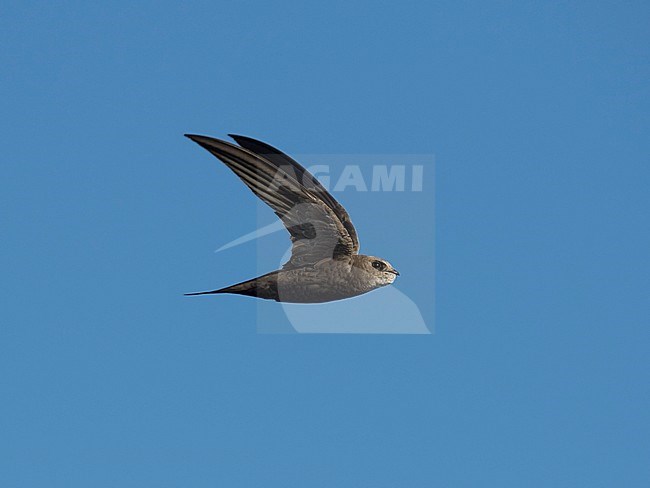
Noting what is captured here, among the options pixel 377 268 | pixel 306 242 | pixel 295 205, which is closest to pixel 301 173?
pixel 295 205

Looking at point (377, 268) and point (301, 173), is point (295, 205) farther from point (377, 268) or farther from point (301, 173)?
point (377, 268)

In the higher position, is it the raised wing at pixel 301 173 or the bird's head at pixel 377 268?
the raised wing at pixel 301 173

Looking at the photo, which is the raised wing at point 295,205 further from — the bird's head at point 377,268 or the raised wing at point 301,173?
the bird's head at point 377,268

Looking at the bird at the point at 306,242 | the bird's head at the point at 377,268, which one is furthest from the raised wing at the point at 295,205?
the bird's head at the point at 377,268

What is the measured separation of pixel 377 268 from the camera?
2714 cm

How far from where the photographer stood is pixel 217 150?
2741 centimetres

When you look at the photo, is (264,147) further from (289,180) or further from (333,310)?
(333,310)

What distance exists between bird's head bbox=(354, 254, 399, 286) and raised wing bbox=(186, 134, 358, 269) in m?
0.19

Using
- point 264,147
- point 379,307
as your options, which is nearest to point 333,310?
point 379,307

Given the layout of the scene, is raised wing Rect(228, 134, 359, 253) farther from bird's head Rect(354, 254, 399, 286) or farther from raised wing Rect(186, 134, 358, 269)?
bird's head Rect(354, 254, 399, 286)

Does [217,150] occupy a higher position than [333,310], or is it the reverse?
[217,150]

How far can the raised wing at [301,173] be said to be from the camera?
27.0 meters

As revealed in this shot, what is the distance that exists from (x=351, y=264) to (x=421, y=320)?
55.3 inches

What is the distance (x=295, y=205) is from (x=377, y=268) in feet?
4.34
